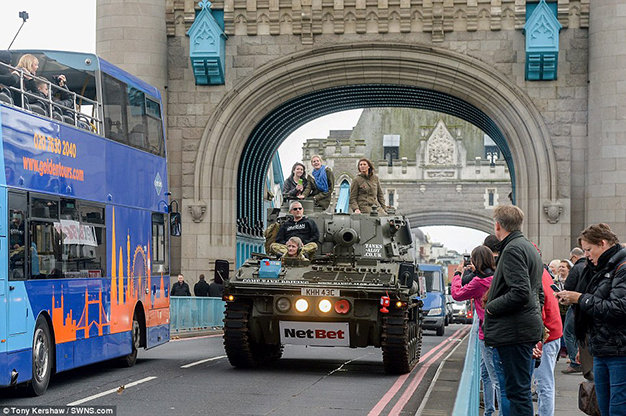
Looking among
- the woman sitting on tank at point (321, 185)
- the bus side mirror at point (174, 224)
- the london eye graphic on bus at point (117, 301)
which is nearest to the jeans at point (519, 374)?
the london eye graphic on bus at point (117, 301)

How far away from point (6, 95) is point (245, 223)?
2045 centimetres

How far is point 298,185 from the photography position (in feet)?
59.0

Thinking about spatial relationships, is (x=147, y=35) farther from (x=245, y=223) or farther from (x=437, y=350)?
(x=437, y=350)

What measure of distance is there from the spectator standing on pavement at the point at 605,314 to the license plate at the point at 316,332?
21.5 feet

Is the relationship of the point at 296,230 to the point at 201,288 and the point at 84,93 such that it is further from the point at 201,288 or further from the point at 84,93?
the point at 201,288

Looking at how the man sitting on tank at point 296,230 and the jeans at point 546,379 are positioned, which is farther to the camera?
the man sitting on tank at point 296,230

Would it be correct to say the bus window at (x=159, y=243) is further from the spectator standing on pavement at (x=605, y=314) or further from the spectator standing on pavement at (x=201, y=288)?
the spectator standing on pavement at (x=201, y=288)

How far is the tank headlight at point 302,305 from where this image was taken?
14.5 metres

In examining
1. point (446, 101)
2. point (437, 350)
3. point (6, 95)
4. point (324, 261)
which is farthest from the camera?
point (446, 101)

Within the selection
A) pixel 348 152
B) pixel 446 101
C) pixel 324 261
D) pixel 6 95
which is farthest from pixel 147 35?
pixel 348 152

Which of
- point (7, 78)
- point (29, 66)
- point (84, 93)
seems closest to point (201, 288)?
point (84, 93)

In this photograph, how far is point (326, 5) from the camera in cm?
2883

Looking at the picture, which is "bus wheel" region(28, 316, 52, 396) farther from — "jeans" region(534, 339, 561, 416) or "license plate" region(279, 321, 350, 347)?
"jeans" region(534, 339, 561, 416)

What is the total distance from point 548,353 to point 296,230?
23.7 ft
